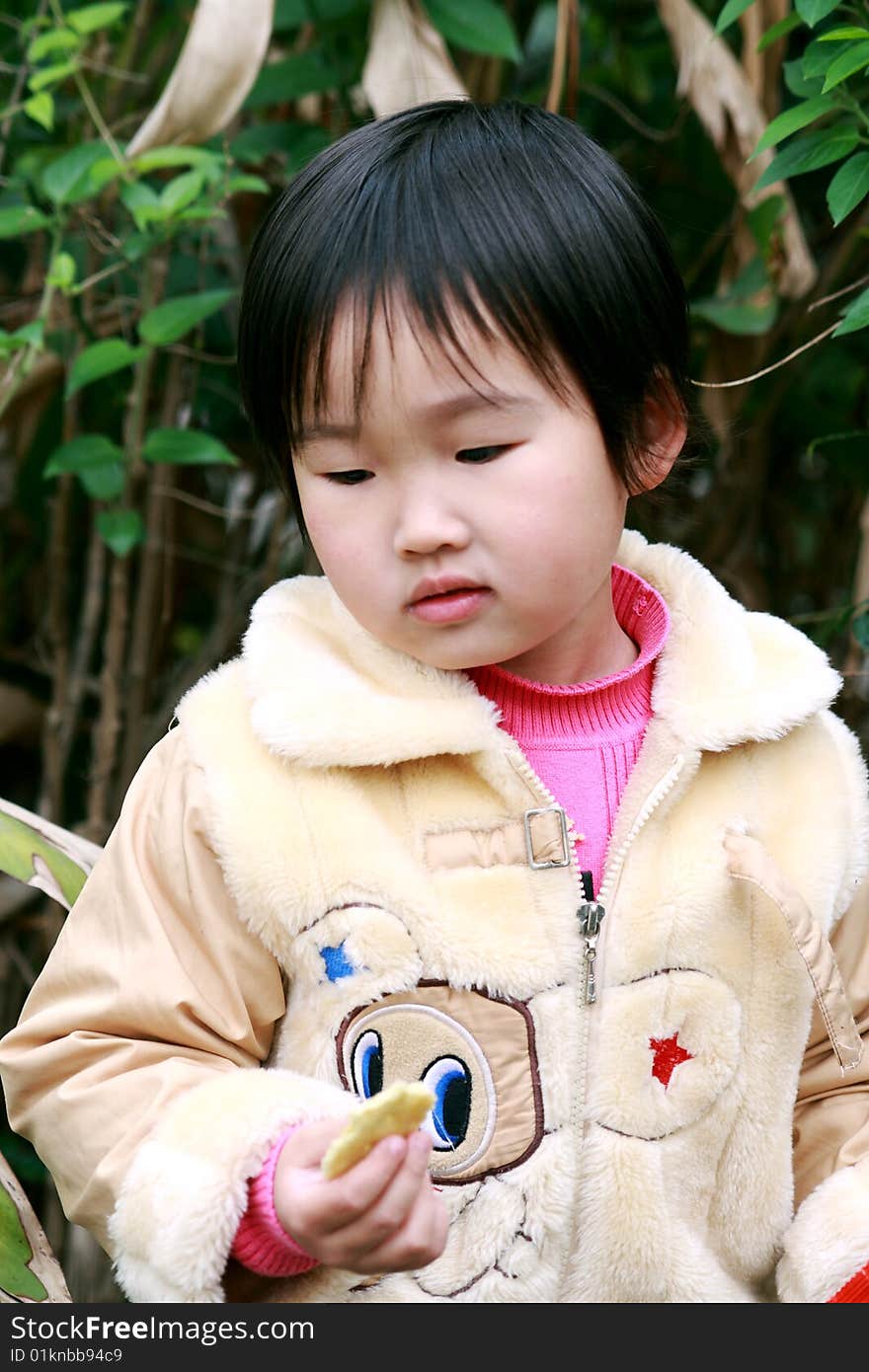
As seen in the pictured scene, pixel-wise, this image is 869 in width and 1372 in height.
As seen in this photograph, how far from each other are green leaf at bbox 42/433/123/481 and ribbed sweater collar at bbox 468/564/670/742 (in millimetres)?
548

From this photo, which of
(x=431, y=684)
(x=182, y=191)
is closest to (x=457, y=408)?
(x=431, y=684)

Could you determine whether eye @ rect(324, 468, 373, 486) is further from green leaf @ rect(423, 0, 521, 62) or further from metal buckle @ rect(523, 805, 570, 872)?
green leaf @ rect(423, 0, 521, 62)

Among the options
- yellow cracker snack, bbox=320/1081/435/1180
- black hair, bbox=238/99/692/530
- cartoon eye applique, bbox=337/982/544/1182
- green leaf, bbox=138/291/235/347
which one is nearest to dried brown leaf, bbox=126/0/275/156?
green leaf, bbox=138/291/235/347

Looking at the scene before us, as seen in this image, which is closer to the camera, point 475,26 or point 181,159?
point 181,159

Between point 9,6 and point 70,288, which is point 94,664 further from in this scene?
point 9,6

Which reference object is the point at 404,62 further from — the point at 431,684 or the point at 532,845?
the point at 532,845

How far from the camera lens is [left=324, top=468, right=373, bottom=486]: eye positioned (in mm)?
1011

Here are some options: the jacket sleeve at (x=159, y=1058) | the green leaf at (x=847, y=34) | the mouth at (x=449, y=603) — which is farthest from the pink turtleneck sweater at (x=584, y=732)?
the green leaf at (x=847, y=34)

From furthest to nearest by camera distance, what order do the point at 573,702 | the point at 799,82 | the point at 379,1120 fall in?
the point at 799,82 < the point at 573,702 < the point at 379,1120

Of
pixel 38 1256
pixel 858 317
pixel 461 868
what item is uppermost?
pixel 858 317

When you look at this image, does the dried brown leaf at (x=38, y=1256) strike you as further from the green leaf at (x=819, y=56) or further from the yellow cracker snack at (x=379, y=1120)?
the green leaf at (x=819, y=56)

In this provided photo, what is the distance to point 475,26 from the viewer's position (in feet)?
4.95

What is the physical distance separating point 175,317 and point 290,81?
32 centimetres

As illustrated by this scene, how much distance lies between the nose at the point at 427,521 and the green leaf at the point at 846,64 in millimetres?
430
